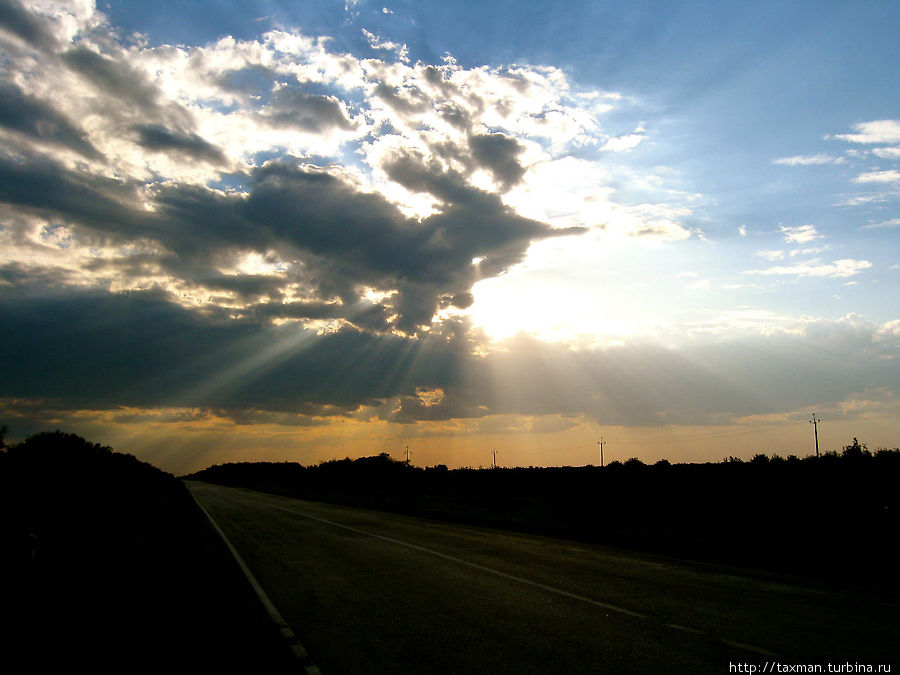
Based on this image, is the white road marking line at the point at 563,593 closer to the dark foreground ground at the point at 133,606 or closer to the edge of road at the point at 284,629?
the edge of road at the point at 284,629

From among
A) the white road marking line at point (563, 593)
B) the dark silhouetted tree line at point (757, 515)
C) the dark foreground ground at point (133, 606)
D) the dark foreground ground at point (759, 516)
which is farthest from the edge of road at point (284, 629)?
the dark silhouetted tree line at point (757, 515)

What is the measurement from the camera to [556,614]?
8.62 meters

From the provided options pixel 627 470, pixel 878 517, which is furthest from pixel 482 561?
pixel 627 470

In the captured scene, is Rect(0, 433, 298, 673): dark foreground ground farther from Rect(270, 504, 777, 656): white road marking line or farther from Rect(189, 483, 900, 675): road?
Rect(270, 504, 777, 656): white road marking line

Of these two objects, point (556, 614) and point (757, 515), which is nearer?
point (556, 614)

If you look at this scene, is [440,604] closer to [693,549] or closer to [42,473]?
[693,549]

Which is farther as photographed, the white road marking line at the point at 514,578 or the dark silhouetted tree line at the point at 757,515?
the dark silhouetted tree line at the point at 757,515

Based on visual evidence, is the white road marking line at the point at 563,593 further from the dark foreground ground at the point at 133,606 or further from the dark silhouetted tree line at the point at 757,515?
the dark silhouetted tree line at the point at 757,515

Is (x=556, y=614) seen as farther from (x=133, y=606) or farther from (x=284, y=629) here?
(x=133, y=606)

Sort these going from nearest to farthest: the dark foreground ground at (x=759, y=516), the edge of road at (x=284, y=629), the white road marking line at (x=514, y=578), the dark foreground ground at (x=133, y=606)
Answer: the edge of road at (x=284, y=629) → the dark foreground ground at (x=133, y=606) → the white road marking line at (x=514, y=578) → the dark foreground ground at (x=759, y=516)

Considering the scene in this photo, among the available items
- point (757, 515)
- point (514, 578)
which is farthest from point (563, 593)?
point (757, 515)

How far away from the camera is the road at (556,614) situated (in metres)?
6.54

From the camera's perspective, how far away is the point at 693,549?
1717 centimetres

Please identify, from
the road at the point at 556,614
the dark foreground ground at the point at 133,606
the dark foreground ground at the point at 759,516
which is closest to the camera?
the road at the point at 556,614
